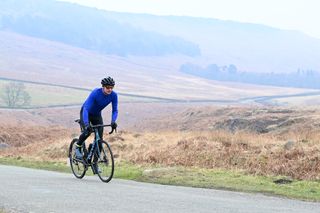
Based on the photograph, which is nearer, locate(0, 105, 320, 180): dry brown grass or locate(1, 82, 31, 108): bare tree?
locate(0, 105, 320, 180): dry brown grass

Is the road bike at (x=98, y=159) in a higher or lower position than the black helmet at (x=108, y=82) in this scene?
lower

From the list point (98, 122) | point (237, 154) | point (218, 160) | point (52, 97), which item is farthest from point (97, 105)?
point (52, 97)

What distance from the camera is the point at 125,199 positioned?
10.6 meters

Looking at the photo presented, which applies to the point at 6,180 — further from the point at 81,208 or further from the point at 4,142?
the point at 4,142

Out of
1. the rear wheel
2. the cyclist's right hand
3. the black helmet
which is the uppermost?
the black helmet

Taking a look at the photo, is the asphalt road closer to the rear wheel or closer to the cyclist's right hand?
the rear wheel

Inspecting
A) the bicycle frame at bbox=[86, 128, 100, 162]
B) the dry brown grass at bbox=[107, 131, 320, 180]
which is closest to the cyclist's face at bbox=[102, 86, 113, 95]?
the bicycle frame at bbox=[86, 128, 100, 162]

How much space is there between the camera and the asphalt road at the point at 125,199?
379 inches

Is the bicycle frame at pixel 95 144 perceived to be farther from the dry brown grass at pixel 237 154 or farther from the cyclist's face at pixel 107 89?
the dry brown grass at pixel 237 154

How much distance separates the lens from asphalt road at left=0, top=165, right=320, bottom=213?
31.6 ft

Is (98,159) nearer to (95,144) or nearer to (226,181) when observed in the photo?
(95,144)

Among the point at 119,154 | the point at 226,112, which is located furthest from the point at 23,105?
the point at 119,154

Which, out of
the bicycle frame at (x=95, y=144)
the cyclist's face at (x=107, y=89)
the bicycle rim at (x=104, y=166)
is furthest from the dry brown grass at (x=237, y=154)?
the cyclist's face at (x=107, y=89)

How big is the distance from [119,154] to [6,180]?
10271 mm
